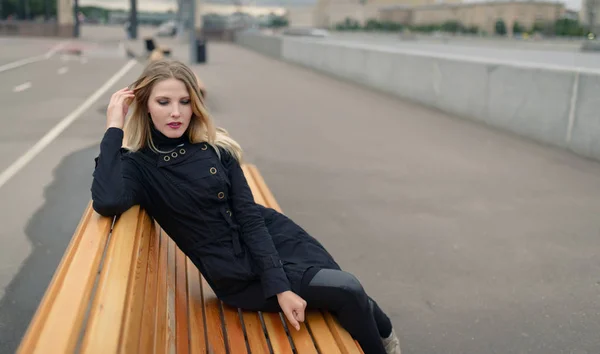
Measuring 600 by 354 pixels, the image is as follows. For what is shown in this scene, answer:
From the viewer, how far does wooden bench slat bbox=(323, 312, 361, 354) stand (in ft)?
8.37

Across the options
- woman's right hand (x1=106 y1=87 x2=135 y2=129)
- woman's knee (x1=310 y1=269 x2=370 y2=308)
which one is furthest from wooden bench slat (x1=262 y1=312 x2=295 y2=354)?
woman's right hand (x1=106 y1=87 x2=135 y2=129)

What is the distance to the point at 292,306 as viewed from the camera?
2.66m

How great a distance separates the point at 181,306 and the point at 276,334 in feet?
1.51

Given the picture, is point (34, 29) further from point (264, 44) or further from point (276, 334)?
point (276, 334)

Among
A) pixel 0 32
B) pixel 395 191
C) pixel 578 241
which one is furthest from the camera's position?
pixel 0 32

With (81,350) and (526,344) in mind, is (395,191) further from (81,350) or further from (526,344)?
(81,350)

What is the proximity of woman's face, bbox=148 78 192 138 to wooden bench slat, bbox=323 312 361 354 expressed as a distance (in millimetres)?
1006

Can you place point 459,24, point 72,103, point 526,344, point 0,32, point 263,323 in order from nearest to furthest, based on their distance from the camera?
point 263,323
point 526,344
point 72,103
point 0,32
point 459,24

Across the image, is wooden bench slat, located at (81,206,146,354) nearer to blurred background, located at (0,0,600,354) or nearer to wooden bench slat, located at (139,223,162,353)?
wooden bench slat, located at (139,223,162,353)

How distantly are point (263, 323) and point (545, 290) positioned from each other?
2.36 metres

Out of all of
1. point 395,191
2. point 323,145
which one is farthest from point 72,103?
point 395,191

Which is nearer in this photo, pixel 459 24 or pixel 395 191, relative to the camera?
pixel 395 191

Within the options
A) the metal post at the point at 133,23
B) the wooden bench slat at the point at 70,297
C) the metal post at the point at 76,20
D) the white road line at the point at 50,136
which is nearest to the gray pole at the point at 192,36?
the white road line at the point at 50,136

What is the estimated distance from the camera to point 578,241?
5.36 meters
